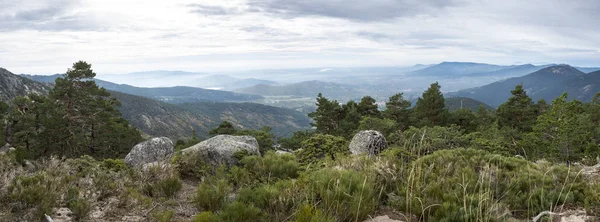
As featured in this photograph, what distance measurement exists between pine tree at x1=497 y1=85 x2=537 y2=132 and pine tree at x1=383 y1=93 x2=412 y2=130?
1088cm

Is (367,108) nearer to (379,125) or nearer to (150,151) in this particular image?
(379,125)

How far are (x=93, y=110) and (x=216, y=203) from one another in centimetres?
3349

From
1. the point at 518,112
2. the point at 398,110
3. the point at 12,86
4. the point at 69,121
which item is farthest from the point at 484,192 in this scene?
the point at 12,86

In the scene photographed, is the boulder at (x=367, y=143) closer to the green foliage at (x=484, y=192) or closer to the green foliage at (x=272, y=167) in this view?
the green foliage at (x=272, y=167)

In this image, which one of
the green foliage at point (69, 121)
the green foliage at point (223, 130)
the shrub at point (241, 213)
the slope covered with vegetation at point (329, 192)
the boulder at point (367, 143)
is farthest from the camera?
the green foliage at point (223, 130)

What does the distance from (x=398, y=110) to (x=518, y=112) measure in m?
13.6

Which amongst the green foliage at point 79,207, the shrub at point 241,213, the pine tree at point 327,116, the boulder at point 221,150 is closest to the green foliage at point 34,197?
the green foliage at point 79,207

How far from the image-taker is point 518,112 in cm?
3847

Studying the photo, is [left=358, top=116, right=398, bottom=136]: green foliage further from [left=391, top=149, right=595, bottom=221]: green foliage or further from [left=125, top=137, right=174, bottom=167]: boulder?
[left=391, top=149, right=595, bottom=221]: green foliage

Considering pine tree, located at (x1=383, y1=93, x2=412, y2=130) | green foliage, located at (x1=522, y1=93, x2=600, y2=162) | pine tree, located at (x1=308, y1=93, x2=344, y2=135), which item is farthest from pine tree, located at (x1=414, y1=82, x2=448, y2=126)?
green foliage, located at (x1=522, y1=93, x2=600, y2=162)

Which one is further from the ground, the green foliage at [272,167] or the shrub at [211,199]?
the shrub at [211,199]

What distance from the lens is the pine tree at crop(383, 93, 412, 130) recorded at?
137 feet

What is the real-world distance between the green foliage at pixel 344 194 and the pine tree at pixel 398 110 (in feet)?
124

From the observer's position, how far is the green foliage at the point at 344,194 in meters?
4.44
